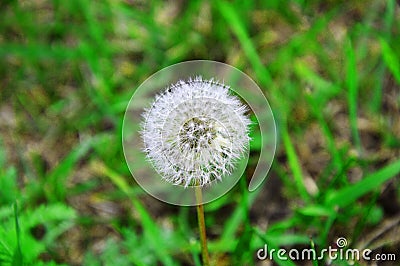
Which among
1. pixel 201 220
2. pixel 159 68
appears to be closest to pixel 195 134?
pixel 201 220

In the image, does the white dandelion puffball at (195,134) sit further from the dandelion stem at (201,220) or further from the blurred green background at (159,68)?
the blurred green background at (159,68)

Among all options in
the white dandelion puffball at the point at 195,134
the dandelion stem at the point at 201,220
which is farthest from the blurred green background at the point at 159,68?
the white dandelion puffball at the point at 195,134

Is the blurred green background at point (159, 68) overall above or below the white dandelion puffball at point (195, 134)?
above

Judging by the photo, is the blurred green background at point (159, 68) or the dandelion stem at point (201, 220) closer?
the dandelion stem at point (201, 220)

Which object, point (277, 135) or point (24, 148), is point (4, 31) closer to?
point (24, 148)

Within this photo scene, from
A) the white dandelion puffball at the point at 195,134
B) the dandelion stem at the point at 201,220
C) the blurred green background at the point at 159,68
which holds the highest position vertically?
the blurred green background at the point at 159,68

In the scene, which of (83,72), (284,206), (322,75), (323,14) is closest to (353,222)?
(284,206)

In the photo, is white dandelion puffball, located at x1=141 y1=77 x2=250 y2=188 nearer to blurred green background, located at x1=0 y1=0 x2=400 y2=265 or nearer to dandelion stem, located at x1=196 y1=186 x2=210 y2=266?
dandelion stem, located at x1=196 y1=186 x2=210 y2=266
